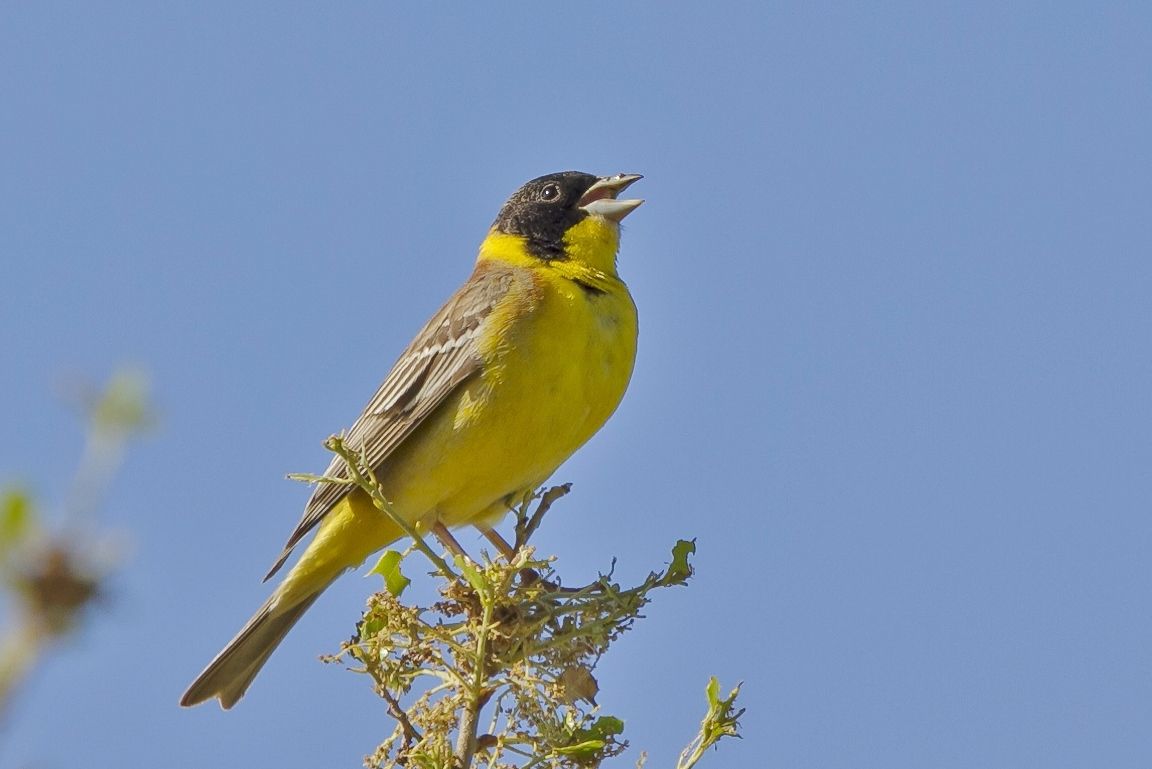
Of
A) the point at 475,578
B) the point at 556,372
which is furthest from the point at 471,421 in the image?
the point at 475,578

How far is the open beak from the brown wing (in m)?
0.65

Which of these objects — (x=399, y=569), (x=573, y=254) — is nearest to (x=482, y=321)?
(x=573, y=254)

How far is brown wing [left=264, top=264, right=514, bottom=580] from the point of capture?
609 centimetres

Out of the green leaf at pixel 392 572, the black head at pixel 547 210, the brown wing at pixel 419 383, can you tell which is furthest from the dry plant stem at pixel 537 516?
the black head at pixel 547 210

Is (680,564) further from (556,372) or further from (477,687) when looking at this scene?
(556,372)

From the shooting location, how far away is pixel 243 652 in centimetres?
623

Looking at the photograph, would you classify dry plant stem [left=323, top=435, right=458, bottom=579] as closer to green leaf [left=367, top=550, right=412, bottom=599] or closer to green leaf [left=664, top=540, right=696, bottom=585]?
green leaf [left=367, top=550, right=412, bottom=599]

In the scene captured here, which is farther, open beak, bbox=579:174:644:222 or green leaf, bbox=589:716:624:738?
open beak, bbox=579:174:644:222

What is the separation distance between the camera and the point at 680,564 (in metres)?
3.88

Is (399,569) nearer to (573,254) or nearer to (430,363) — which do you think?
(430,363)

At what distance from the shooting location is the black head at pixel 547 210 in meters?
7.11

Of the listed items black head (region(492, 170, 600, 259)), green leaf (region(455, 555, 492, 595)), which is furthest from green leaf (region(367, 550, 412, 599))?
black head (region(492, 170, 600, 259))

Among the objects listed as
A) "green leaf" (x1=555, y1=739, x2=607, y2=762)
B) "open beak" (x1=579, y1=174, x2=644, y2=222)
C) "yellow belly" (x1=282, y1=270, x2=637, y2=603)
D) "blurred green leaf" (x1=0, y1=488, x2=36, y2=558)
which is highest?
"open beak" (x1=579, y1=174, x2=644, y2=222)

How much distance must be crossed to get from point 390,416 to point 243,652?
122 cm
